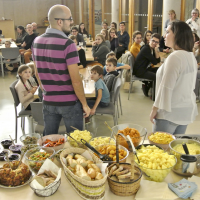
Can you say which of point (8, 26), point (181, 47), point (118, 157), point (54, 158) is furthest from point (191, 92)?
point (8, 26)

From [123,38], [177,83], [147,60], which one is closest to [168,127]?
[177,83]

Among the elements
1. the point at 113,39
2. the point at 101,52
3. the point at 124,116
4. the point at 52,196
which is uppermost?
Result: the point at 113,39

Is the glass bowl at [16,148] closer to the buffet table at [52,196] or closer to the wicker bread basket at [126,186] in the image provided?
the buffet table at [52,196]

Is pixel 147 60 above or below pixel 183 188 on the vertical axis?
above

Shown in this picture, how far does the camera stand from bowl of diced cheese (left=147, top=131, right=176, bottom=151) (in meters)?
1.89

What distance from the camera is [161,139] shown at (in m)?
1.93

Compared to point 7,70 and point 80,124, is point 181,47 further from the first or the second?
point 7,70

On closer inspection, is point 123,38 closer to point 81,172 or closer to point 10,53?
point 10,53

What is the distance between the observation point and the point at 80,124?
7.64ft

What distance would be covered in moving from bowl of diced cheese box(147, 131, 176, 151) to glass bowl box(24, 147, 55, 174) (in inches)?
29.3

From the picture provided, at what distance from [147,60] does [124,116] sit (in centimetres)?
134

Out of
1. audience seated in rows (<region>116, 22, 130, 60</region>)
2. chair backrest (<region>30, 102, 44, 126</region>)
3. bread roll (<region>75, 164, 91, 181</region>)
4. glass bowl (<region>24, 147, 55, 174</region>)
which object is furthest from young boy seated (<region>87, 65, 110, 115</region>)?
audience seated in rows (<region>116, 22, 130, 60</region>)

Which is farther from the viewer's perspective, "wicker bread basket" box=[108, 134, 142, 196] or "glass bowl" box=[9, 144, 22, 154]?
"glass bowl" box=[9, 144, 22, 154]

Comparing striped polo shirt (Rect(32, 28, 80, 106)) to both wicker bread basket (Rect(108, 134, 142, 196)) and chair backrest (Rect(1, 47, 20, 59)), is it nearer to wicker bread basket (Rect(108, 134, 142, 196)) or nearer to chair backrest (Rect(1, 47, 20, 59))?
wicker bread basket (Rect(108, 134, 142, 196))
